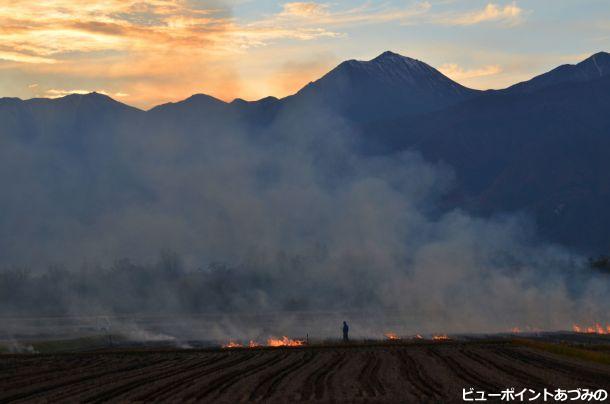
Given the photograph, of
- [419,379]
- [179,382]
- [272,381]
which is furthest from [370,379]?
[179,382]

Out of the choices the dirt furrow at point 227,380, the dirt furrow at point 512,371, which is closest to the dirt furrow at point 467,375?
the dirt furrow at point 512,371

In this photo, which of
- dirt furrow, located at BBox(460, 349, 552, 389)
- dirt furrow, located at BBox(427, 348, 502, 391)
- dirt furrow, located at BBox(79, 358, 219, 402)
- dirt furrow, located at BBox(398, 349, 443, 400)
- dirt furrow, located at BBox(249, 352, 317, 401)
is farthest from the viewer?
dirt furrow, located at BBox(460, 349, 552, 389)

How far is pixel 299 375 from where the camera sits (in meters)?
59.9

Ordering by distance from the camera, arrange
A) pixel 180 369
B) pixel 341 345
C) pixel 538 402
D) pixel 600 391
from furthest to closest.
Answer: pixel 341 345 < pixel 180 369 < pixel 600 391 < pixel 538 402

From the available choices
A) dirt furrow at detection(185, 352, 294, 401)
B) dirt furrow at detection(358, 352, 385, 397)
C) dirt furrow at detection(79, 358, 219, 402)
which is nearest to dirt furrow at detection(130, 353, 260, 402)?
dirt furrow at detection(79, 358, 219, 402)

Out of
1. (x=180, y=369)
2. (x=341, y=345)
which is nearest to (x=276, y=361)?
(x=180, y=369)

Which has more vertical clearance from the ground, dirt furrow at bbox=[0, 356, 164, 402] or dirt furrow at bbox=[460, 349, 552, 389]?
dirt furrow at bbox=[460, 349, 552, 389]

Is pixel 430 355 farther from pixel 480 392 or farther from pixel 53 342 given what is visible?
pixel 53 342

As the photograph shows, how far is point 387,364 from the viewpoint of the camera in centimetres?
6788

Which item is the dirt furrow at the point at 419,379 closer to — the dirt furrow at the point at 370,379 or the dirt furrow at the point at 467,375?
the dirt furrow at the point at 370,379

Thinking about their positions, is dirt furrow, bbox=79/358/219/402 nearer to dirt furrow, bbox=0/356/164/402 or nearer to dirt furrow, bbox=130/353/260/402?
dirt furrow, bbox=130/353/260/402

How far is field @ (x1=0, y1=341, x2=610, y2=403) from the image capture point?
48.0 m

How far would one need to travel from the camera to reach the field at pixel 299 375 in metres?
48.0

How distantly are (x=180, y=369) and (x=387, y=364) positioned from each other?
16490 mm
